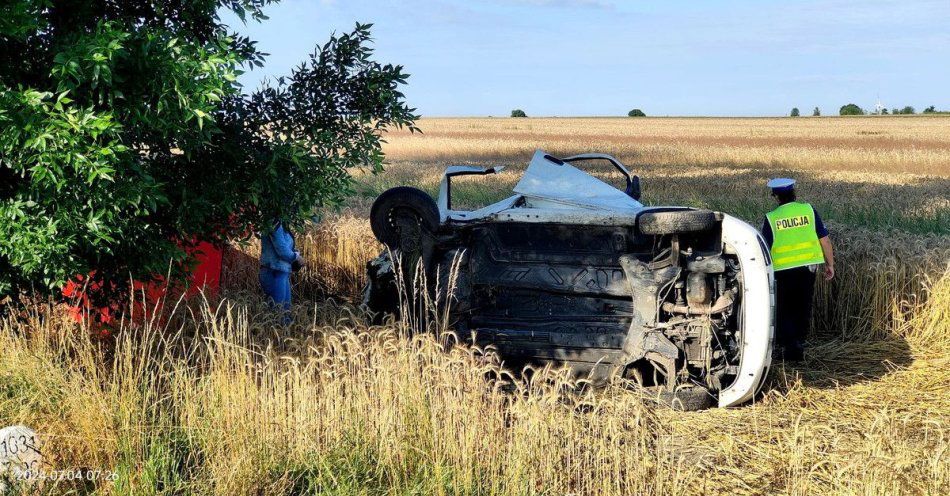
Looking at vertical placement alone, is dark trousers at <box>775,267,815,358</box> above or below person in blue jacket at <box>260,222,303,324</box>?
below

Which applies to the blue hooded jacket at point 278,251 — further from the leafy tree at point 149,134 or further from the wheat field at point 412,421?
the leafy tree at point 149,134

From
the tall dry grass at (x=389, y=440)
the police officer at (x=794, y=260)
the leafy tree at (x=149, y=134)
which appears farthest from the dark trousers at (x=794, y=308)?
the leafy tree at (x=149, y=134)

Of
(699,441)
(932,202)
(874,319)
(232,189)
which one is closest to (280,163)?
(232,189)

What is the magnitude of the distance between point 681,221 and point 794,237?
183 centimetres

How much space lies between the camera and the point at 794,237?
25.2 ft

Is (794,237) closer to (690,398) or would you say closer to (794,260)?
(794,260)

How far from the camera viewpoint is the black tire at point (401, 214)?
719cm

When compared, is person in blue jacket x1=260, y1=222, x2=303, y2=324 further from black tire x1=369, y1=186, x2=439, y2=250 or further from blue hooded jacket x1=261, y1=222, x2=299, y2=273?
black tire x1=369, y1=186, x2=439, y2=250

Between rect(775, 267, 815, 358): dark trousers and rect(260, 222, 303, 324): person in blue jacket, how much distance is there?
14.6 ft

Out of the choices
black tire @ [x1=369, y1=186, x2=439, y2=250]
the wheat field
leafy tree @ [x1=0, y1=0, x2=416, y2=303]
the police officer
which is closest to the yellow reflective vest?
the police officer

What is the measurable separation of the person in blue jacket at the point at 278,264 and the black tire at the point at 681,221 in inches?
134

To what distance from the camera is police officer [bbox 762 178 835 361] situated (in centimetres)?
764

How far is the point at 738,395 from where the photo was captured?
20.7ft

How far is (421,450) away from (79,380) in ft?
7.02
